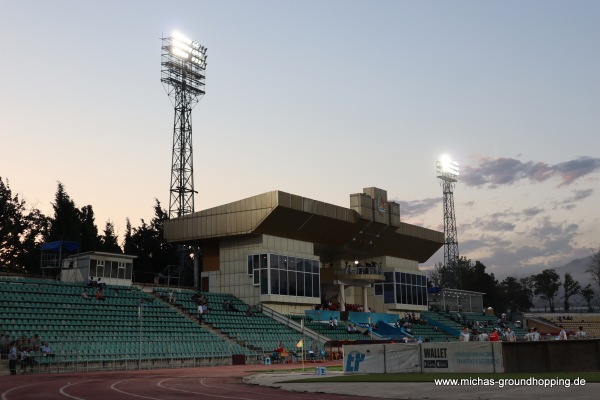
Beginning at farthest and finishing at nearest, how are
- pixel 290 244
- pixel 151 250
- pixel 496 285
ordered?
pixel 496 285 < pixel 151 250 < pixel 290 244

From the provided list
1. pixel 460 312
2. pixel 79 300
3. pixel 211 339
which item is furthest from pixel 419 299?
pixel 79 300

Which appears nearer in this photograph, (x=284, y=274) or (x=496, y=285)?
(x=284, y=274)

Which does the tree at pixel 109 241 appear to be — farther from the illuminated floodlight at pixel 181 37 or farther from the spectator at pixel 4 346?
the spectator at pixel 4 346

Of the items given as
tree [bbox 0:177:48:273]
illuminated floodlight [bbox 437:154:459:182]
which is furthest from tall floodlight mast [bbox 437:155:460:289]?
tree [bbox 0:177:48:273]

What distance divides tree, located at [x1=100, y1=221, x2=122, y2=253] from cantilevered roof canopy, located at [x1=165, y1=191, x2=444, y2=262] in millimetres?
24231

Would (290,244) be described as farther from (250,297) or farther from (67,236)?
(67,236)

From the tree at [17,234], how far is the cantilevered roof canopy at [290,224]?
22.7 meters

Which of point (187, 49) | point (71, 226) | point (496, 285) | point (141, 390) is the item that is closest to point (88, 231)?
point (71, 226)

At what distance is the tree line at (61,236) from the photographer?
8162 cm

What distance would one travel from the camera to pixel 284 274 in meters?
66.9

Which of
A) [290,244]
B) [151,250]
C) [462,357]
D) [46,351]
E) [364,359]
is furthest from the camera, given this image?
[151,250]

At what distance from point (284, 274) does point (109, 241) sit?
36.8 meters

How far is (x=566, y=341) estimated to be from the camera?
96.0 ft

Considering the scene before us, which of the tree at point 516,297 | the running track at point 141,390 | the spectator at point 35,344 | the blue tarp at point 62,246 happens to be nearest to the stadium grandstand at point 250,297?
the spectator at point 35,344
